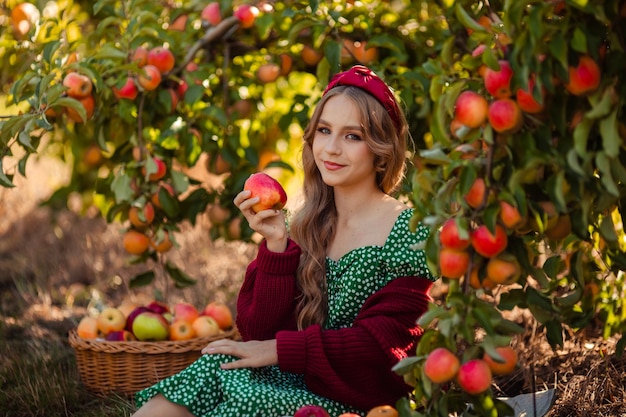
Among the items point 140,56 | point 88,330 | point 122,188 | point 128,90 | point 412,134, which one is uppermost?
point 140,56

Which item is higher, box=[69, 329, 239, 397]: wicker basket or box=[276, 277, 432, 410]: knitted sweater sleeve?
box=[276, 277, 432, 410]: knitted sweater sleeve

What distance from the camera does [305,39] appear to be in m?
3.31

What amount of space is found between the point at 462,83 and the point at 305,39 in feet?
4.93

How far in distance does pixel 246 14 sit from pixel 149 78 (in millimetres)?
453

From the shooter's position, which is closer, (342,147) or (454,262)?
(454,262)

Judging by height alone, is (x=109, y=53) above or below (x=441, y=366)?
above

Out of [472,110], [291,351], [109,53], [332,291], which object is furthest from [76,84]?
[472,110]

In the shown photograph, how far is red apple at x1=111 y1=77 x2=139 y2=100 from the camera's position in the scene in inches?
119

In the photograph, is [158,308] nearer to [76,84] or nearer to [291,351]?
[76,84]

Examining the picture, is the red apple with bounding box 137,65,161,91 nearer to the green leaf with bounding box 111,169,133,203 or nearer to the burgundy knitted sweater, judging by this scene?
the green leaf with bounding box 111,169,133,203

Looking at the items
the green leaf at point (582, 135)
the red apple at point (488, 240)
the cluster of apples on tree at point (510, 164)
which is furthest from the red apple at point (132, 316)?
the green leaf at point (582, 135)

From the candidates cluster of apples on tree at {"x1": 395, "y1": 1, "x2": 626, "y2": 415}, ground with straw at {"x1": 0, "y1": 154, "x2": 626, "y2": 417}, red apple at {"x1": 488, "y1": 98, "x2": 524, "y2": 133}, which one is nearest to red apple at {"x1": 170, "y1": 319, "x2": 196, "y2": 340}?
ground with straw at {"x1": 0, "y1": 154, "x2": 626, "y2": 417}

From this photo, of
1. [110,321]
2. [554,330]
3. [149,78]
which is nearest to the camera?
[554,330]

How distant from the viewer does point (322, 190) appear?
2771 millimetres
